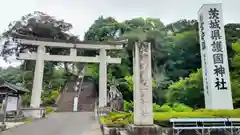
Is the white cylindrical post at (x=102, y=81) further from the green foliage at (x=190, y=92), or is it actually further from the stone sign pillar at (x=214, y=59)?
the stone sign pillar at (x=214, y=59)

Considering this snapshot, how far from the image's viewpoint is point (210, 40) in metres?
15.2

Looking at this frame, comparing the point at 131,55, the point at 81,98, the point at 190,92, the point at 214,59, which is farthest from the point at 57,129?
the point at 131,55

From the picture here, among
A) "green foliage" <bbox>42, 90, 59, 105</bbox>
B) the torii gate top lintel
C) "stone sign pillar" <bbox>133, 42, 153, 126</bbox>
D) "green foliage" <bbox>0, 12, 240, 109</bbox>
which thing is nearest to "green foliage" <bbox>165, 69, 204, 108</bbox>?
"green foliage" <bbox>0, 12, 240, 109</bbox>

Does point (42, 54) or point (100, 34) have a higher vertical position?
point (100, 34)

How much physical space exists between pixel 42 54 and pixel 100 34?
19.5 m

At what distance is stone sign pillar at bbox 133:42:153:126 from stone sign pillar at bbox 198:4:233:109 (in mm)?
7323

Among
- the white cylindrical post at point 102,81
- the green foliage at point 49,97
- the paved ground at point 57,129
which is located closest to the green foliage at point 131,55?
the green foliage at point 49,97

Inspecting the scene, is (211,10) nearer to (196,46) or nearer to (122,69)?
(196,46)

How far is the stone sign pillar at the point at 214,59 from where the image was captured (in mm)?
14172

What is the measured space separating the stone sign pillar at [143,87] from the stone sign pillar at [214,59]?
732 cm

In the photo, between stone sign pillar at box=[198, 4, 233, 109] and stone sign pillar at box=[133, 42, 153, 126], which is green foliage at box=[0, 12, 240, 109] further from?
stone sign pillar at box=[133, 42, 153, 126]

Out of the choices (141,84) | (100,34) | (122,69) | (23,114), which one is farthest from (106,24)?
(141,84)

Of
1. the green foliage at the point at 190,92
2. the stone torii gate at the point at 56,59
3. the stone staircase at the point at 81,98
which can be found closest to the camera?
the green foliage at the point at 190,92

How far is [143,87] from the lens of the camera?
8961 mm
